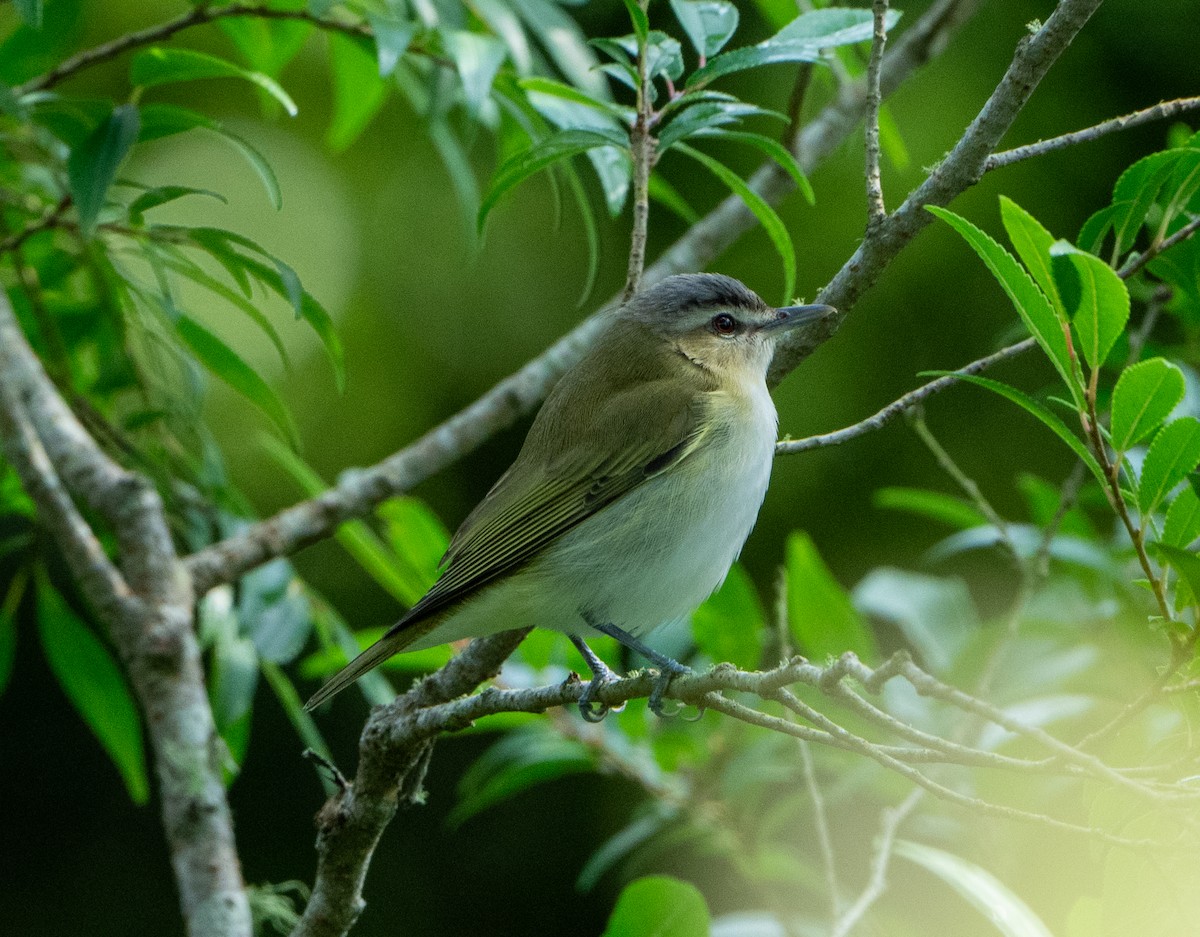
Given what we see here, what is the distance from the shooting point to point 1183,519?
5.14ft

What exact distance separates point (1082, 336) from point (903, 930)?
61.1 inches

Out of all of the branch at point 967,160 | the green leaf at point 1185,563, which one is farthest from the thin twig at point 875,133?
the green leaf at point 1185,563

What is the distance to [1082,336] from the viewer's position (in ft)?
4.59

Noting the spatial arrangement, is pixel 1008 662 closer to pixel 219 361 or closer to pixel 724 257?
pixel 219 361

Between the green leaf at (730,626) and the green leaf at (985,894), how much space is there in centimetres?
66

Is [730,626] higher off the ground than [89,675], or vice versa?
[89,675]

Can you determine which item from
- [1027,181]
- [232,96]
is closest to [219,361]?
[1027,181]

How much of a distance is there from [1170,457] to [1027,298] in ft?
0.79

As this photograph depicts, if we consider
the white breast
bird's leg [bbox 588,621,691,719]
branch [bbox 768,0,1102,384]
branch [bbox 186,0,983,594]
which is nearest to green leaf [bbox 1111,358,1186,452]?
branch [bbox 768,0,1102,384]

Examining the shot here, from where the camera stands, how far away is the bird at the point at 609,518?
2.33 metres

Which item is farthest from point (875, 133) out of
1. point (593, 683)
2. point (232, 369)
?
point (232, 369)

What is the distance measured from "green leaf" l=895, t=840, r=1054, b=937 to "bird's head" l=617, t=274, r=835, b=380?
3.73 ft

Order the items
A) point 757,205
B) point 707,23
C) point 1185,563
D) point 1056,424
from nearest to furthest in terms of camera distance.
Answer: point 1185,563 < point 1056,424 < point 757,205 < point 707,23

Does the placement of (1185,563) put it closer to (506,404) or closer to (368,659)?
(368,659)
